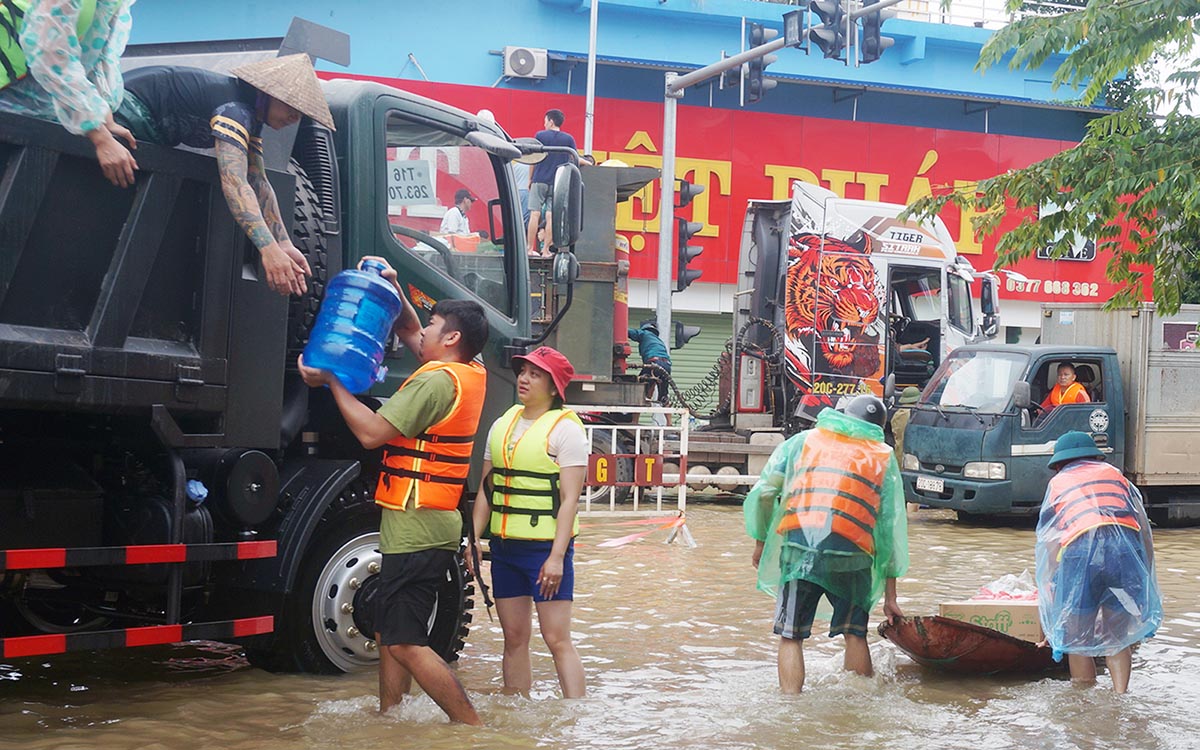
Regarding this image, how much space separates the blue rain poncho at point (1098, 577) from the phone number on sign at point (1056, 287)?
69.5ft

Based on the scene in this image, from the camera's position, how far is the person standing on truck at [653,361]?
16.9 m

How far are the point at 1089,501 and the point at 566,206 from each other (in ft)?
10.1

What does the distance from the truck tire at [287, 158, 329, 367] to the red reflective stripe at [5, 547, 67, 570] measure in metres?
1.52

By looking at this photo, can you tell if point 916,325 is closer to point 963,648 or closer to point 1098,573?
point 963,648

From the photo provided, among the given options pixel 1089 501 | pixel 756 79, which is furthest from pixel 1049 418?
pixel 1089 501

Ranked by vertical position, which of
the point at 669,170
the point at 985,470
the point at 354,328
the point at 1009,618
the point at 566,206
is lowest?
the point at 1009,618

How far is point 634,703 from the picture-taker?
660 centimetres

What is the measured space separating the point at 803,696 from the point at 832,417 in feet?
4.41

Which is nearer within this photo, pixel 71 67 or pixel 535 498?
pixel 71 67

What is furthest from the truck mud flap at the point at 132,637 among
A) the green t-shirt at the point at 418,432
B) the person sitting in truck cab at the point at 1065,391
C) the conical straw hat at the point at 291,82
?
the person sitting in truck cab at the point at 1065,391

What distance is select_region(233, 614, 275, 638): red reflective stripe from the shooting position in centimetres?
589

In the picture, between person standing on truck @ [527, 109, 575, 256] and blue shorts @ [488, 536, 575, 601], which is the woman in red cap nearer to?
blue shorts @ [488, 536, 575, 601]

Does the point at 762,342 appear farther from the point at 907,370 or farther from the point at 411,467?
the point at 411,467

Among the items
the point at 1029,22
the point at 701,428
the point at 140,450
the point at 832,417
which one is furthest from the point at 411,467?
the point at 701,428
